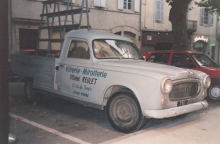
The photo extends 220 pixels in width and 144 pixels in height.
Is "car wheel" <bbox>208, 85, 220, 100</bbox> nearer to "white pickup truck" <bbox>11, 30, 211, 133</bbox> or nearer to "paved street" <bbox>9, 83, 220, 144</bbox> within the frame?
"paved street" <bbox>9, 83, 220, 144</bbox>

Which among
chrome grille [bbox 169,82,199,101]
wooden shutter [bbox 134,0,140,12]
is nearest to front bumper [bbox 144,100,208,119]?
chrome grille [bbox 169,82,199,101]

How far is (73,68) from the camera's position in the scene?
Answer: 632 cm

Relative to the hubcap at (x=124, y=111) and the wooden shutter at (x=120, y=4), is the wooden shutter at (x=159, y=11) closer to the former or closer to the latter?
the wooden shutter at (x=120, y=4)

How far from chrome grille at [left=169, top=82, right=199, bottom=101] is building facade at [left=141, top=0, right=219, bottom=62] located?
13911mm

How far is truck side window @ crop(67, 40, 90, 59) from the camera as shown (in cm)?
626

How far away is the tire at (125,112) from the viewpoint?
5246 mm

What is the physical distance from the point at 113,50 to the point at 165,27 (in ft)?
53.7

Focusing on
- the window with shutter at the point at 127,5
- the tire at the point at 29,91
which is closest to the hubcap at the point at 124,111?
the tire at the point at 29,91

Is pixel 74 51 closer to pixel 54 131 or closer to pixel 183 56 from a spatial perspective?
pixel 54 131

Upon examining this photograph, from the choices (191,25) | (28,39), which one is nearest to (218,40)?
(191,25)

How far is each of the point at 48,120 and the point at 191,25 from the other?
19.8 meters

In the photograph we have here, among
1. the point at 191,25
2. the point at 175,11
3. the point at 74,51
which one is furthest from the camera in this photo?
the point at 191,25

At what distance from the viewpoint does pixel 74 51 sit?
6.54 meters

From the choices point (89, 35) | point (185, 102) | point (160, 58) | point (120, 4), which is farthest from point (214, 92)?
point (120, 4)
